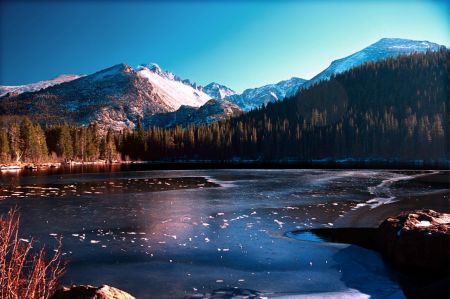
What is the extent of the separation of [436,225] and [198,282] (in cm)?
1131

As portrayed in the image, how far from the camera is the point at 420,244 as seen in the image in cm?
1473

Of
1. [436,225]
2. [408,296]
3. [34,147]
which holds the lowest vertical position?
[408,296]

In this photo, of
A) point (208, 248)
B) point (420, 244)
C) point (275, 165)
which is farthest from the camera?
point (275, 165)

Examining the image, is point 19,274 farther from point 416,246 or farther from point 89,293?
point 416,246

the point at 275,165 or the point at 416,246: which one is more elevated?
the point at 416,246

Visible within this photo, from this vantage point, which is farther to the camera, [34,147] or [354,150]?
[354,150]

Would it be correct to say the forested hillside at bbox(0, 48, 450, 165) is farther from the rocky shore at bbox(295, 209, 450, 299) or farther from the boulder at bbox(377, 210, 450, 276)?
the boulder at bbox(377, 210, 450, 276)

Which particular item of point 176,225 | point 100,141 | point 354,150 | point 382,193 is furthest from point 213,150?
point 176,225

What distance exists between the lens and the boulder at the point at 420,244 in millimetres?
14133

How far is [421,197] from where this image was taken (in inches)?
1335

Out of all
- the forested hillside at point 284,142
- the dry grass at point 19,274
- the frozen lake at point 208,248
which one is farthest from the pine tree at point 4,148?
the dry grass at point 19,274

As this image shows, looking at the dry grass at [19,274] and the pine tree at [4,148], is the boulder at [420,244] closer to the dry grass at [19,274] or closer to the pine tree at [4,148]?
the dry grass at [19,274]

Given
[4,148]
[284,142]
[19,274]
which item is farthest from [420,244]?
[284,142]

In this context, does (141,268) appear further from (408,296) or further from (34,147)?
(34,147)
